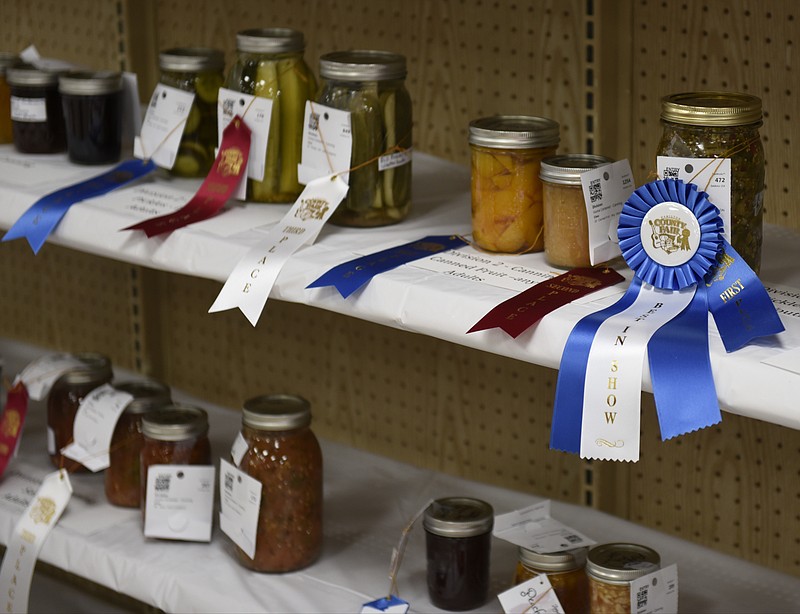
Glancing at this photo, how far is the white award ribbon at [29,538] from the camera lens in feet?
5.54

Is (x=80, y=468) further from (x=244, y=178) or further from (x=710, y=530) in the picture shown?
(x=710, y=530)

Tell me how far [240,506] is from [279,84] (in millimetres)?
555

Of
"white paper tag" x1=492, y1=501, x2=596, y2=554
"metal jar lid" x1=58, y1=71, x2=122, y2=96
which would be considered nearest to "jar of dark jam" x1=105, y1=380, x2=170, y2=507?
"metal jar lid" x1=58, y1=71, x2=122, y2=96

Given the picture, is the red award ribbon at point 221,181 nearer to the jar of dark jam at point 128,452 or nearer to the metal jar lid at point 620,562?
the jar of dark jam at point 128,452

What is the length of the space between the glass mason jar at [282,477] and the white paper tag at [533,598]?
0.31 meters

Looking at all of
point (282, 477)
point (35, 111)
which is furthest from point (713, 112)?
point (35, 111)

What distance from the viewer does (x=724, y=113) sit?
3.63ft

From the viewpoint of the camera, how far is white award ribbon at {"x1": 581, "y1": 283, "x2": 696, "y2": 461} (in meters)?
1.05

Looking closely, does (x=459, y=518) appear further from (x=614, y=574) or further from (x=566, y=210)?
(x=566, y=210)

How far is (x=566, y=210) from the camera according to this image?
4.07 ft

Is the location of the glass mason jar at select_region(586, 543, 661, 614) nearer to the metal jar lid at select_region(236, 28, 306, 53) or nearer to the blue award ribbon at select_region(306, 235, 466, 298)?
the blue award ribbon at select_region(306, 235, 466, 298)

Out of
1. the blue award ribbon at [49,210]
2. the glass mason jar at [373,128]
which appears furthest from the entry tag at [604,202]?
the blue award ribbon at [49,210]

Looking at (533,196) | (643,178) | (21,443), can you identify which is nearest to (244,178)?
(533,196)

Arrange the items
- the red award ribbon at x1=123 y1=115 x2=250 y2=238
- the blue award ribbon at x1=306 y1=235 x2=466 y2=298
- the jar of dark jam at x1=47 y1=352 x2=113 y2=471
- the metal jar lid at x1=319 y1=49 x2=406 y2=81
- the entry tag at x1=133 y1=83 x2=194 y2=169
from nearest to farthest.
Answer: the blue award ribbon at x1=306 y1=235 x2=466 y2=298, the metal jar lid at x1=319 y1=49 x2=406 y2=81, the red award ribbon at x1=123 y1=115 x2=250 y2=238, the entry tag at x1=133 y1=83 x2=194 y2=169, the jar of dark jam at x1=47 y1=352 x2=113 y2=471
